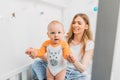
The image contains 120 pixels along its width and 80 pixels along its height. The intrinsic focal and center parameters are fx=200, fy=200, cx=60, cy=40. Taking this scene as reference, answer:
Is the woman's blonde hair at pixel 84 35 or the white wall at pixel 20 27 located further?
the woman's blonde hair at pixel 84 35

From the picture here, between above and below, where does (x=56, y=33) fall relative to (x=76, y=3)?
below

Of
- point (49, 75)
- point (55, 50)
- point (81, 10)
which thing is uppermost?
point (81, 10)

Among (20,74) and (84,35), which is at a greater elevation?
(84,35)

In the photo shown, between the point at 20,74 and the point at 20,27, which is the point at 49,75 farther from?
the point at 20,27

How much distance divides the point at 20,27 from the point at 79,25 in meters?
0.24

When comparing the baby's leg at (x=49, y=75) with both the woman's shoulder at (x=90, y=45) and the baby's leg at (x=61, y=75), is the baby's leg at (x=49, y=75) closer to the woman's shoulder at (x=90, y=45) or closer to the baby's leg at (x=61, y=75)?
the baby's leg at (x=61, y=75)

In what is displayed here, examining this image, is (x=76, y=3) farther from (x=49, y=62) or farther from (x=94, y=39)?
(x=49, y=62)

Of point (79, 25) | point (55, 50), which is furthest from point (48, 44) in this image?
point (79, 25)

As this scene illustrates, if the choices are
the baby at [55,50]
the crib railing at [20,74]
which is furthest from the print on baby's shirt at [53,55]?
the crib railing at [20,74]

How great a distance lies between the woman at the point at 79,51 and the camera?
0.82 m

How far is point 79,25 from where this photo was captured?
0.82 metres

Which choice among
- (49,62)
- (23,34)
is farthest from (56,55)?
(23,34)

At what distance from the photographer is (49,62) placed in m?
0.79

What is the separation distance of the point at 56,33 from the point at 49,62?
0.12 m
